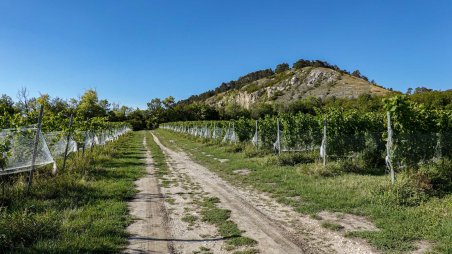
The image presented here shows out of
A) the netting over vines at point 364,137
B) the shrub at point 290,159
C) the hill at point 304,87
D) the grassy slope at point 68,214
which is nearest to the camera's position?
the grassy slope at point 68,214

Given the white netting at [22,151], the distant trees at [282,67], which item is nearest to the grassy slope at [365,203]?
the white netting at [22,151]

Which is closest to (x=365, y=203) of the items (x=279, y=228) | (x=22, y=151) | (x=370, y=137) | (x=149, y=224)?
(x=279, y=228)

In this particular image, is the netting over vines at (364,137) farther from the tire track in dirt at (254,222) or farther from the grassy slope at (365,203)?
the tire track in dirt at (254,222)

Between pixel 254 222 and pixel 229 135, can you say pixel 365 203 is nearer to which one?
pixel 254 222

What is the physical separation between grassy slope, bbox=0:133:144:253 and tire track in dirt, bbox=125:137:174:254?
191 millimetres

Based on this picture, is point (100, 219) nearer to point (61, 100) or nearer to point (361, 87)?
point (61, 100)

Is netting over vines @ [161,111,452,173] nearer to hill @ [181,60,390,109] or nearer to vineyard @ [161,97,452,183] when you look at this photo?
vineyard @ [161,97,452,183]

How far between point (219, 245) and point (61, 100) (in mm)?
82390

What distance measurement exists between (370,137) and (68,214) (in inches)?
409

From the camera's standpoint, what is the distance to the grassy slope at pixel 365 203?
5188 millimetres

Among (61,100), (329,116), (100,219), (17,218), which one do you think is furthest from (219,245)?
(61,100)

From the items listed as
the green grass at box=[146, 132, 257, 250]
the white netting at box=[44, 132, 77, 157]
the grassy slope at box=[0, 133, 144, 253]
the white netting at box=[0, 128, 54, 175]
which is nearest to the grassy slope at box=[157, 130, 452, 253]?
the green grass at box=[146, 132, 257, 250]

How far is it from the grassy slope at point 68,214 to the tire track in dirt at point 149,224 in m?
0.19

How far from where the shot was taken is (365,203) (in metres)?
7.32
